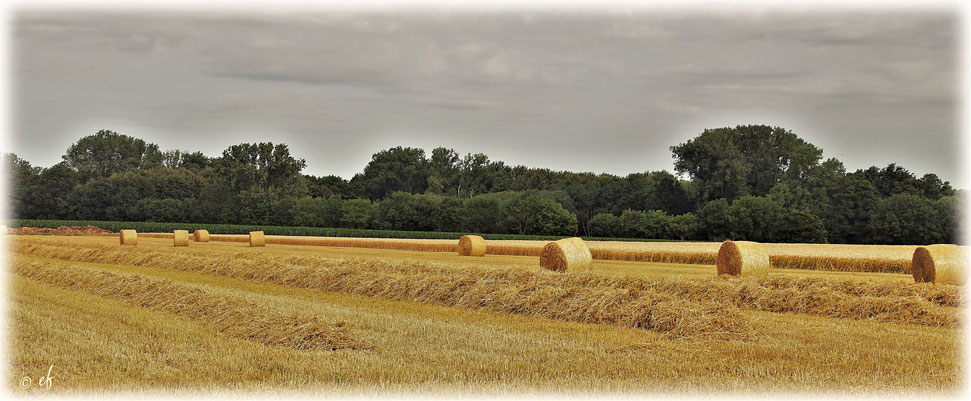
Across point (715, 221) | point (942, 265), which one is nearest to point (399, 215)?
point (715, 221)

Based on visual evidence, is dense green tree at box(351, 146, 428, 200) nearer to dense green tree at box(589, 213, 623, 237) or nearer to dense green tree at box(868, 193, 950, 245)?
dense green tree at box(589, 213, 623, 237)

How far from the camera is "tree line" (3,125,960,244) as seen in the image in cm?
6900

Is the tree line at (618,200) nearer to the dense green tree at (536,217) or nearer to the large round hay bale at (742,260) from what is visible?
the dense green tree at (536,217)

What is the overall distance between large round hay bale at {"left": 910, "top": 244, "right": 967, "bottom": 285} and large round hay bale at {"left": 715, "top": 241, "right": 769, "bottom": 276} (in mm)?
3995

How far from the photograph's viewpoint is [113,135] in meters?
127


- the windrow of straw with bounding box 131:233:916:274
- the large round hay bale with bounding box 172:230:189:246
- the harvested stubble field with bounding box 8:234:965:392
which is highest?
the large round hay bale with bounding box 172:230:189:246

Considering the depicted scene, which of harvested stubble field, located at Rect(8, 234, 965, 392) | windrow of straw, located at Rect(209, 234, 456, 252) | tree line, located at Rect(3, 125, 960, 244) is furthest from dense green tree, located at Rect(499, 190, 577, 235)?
harvested stubble field, located at Rect(8, 234, 965, 392)

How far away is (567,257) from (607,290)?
723cm

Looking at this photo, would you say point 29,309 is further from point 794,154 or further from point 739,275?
point 794,154

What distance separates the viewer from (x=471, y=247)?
118ft

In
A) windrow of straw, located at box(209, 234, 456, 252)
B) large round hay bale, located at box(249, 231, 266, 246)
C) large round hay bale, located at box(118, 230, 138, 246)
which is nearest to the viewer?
windrow of straw, located at box(209, 234, 456, 252)

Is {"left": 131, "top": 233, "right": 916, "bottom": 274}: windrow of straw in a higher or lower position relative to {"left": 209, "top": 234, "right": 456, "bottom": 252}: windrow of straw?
lower

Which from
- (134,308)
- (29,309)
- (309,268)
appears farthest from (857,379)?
(309,268)

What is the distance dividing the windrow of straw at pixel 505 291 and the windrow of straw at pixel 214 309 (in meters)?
3.99
